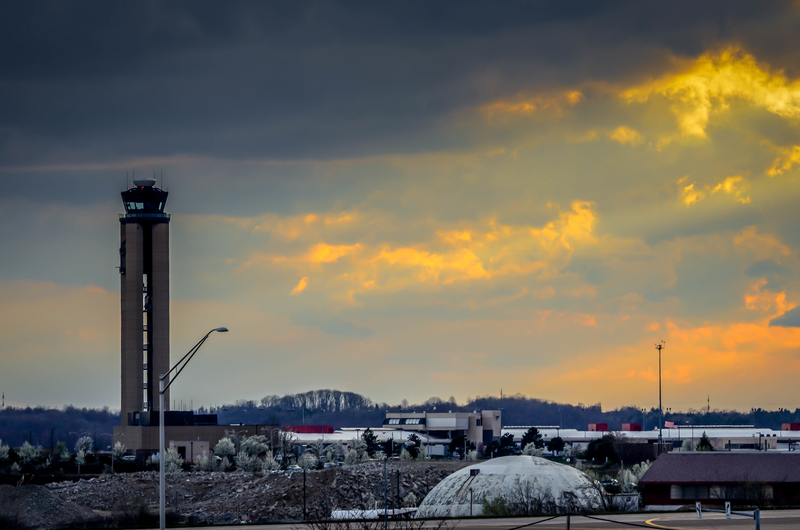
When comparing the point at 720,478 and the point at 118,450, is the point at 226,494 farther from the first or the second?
the point at 720,478

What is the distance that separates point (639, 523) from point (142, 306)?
120 meters

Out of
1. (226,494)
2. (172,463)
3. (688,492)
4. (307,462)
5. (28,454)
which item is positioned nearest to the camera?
(688,492)

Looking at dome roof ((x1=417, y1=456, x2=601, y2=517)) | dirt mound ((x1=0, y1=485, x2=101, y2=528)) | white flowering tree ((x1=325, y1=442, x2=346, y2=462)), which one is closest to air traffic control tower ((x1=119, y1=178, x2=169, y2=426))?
white flowering tree ((x1=325, y1=442, x2=346, y2=462))

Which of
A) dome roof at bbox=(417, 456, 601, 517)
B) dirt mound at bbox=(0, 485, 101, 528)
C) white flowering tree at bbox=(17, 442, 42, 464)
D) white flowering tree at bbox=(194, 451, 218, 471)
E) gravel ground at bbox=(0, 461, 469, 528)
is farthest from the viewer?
white flowering tree at bbox=(17, 442, 42, 464)

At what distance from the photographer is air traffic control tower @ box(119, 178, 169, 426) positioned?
157 metres

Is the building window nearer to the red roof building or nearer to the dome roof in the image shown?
the red roof building

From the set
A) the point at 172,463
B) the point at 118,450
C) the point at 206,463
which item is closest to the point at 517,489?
the point at 172,463

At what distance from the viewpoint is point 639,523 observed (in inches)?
1945

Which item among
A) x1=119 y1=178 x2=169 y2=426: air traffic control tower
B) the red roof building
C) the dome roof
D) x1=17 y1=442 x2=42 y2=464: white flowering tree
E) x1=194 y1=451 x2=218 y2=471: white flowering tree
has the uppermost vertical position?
x1=119 y1=178 x2=169 y2=426: air traffic control tower

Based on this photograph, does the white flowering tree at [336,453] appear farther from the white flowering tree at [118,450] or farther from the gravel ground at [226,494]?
the gravel ground at [226,494]

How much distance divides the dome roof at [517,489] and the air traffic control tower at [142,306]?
3228 inches

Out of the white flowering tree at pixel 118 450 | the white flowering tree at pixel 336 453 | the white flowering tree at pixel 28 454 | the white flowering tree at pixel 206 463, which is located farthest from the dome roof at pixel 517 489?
the white flowering tree at pixel 336 453

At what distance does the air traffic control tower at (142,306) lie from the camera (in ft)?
515

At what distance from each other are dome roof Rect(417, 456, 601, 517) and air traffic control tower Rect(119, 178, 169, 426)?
3228 inches
